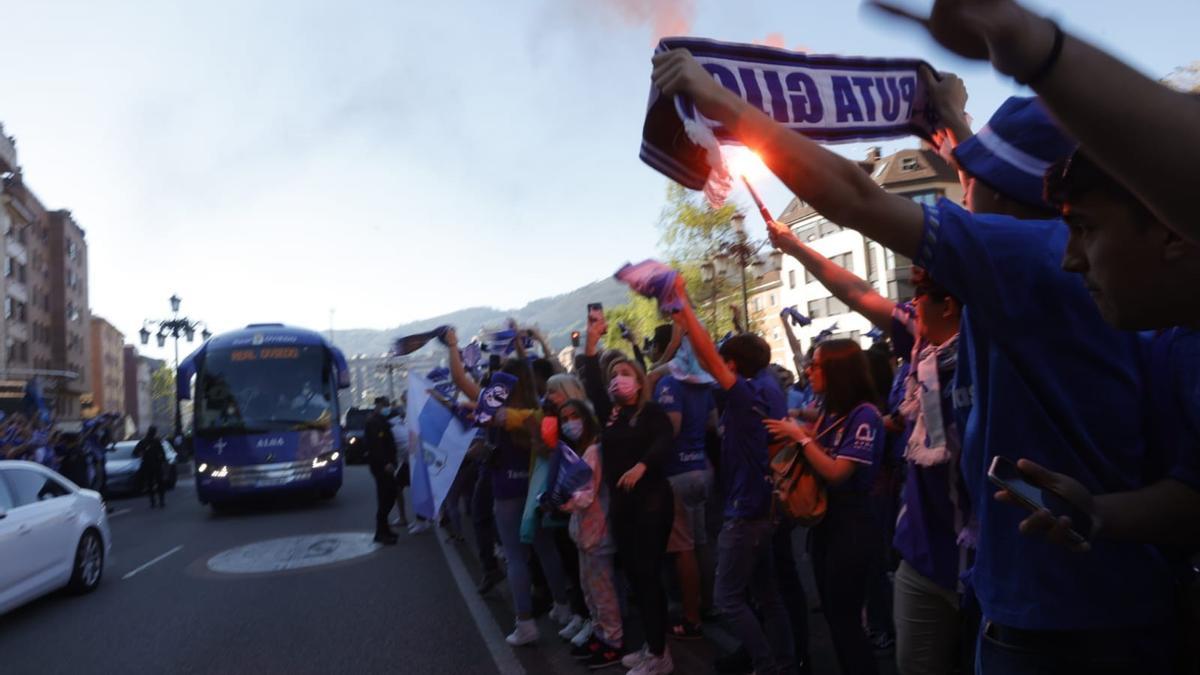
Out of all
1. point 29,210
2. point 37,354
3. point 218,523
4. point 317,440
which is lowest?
point 218,523

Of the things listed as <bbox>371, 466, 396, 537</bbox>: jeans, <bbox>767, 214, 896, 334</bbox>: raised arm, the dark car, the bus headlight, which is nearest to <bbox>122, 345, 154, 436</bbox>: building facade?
the dark car

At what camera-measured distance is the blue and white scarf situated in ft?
9.75

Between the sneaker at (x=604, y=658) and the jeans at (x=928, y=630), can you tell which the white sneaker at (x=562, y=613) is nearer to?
the sneaker at (x=604, y=658)

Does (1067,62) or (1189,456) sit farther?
(1189,456)

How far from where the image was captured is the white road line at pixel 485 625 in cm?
564

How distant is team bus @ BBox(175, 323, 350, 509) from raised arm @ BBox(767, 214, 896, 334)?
14498 mm

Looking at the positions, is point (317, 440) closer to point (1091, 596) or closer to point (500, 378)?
point (500, 378)

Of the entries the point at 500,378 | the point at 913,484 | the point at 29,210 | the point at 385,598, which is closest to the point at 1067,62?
the point at 913,484

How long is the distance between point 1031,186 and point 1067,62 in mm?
895

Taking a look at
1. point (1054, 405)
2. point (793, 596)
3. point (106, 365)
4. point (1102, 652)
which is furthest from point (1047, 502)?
point (106, 365)

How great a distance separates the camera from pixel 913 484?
122 inches

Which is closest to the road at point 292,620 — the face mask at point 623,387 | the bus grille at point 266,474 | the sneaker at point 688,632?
the sneaker at point 688,632

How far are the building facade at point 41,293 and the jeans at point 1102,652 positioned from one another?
5620 centimetres

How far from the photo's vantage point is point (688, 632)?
607cm
